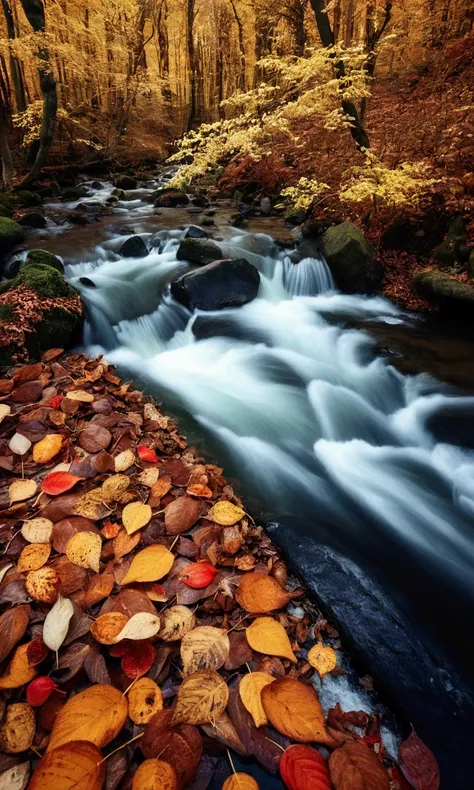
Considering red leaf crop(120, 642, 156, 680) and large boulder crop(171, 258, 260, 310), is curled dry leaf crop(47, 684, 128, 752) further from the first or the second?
large boulder crop(171, 258, 260, 310)

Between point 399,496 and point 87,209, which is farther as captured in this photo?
point 87,209

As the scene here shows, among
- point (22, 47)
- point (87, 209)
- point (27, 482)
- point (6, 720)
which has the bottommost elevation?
point (6, 720)

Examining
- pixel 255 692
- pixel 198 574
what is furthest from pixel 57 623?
pixel 255 692

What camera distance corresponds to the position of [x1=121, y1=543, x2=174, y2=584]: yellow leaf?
2.20 meters

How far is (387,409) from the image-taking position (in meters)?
4.80

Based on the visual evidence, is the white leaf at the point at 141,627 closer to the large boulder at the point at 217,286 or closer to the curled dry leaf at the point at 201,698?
the curled dry leaf at the point at 201,698

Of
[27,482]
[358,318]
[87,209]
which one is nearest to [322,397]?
[358,318]

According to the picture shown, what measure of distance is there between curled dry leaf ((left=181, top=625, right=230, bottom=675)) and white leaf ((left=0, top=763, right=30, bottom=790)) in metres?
0.69

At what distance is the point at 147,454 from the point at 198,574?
1.18 metres

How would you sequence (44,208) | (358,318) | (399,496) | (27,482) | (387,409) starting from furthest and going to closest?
(44,208), (358,318), (387,409), (399,496), (27,482)

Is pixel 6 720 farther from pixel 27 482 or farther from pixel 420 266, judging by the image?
pixel 420 266

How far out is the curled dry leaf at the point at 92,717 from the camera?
1.58m

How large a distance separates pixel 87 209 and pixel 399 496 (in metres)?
10.7

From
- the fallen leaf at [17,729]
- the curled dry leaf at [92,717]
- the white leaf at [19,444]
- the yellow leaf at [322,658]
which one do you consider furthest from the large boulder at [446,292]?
the fallen leaf at [17,729]
